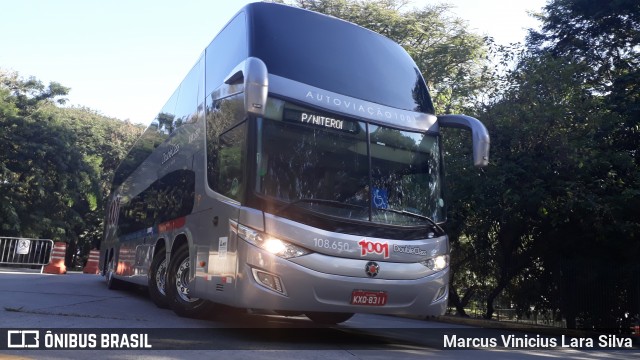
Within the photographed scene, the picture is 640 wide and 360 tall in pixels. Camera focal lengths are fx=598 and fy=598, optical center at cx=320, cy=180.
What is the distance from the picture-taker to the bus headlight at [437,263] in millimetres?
7098

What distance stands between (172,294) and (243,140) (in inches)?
119

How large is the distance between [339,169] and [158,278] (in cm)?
431

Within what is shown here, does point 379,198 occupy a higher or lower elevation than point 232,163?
lower

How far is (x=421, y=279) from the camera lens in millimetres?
6961

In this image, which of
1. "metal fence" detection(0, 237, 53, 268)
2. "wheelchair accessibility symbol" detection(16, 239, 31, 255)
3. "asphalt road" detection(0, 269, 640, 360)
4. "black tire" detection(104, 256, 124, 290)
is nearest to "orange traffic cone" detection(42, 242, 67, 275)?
"metal fence" detection(0, 237, 53, 268)

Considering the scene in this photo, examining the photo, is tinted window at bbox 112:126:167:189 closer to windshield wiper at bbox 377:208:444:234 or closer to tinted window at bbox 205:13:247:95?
tinted window at bbox 205:13:247:95

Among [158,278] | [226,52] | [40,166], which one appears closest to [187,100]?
[226,52]

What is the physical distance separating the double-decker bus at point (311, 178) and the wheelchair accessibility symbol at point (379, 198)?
1 cm

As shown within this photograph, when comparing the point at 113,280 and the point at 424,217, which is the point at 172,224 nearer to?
the point at 424,217

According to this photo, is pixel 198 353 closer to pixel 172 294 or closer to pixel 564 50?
pixel 172 294

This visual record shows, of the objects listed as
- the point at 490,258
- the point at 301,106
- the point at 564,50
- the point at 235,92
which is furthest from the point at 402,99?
the point at 564,50

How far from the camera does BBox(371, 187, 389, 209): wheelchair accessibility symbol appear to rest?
691 centimetres

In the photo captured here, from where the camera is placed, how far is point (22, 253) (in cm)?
2339

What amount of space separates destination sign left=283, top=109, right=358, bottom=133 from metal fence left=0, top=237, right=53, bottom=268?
19816 mm
